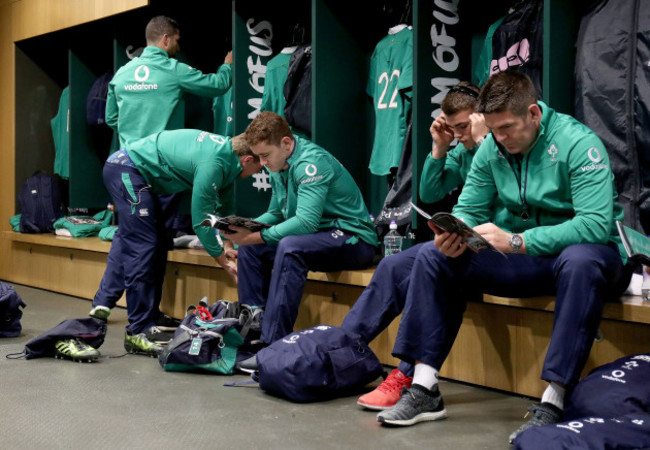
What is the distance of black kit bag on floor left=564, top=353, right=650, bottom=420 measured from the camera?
7.32 feet

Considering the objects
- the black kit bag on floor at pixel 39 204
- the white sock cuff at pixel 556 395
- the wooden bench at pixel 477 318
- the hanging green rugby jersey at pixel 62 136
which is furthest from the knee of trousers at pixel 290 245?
the hanging green rugby jersey at pixel 62 136

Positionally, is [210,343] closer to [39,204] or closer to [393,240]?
[393,240]

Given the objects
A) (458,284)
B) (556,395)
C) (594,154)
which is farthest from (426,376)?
(594,154)

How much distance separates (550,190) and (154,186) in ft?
6.84

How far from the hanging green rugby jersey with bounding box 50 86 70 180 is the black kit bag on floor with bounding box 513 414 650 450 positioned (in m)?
5.24

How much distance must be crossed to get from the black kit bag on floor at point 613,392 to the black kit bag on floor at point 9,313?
113 inches

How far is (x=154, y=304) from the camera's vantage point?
4.04 metres

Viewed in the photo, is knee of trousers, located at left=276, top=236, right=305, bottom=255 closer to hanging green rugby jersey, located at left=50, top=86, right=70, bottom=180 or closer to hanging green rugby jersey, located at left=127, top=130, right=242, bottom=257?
hanging green rugby jersey, located at left=127, top=130, right=242, bottom=257

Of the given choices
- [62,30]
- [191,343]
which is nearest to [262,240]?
[191,343]

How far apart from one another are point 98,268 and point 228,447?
10.9 feet

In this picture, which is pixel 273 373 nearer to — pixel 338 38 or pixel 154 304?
pixel 154 304

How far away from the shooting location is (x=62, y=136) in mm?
6699

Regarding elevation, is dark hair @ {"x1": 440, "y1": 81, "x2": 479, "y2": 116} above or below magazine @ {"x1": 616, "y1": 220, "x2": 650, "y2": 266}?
above

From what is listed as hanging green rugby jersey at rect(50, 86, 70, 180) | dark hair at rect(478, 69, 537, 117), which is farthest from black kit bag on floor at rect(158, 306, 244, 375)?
hanging green rugby jersey at rect(50, 86, 70, 180)
